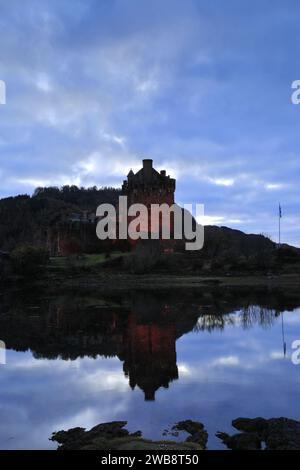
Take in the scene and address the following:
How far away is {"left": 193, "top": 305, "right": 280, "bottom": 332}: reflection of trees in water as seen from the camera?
3198 cm

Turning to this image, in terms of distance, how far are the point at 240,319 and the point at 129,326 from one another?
900cm

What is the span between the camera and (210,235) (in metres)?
110

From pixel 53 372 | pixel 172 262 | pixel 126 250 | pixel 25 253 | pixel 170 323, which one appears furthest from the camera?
pixel 126 250

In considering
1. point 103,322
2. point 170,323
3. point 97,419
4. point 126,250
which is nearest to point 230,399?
point 97,419

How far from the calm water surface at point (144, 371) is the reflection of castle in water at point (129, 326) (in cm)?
8

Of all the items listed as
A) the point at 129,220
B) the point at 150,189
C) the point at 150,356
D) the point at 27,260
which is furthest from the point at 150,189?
the point at 150,356

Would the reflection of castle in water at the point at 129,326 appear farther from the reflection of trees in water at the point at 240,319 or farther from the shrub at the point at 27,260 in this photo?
the shrub at the point at 27,260

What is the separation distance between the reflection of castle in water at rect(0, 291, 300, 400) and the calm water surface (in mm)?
79

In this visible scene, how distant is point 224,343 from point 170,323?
23.6ft

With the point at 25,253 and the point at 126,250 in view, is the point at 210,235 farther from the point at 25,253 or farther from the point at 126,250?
the point at 25,253

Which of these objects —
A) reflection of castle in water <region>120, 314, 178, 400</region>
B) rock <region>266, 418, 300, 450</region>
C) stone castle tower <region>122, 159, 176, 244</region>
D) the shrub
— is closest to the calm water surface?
reflection of castle in water <region>120, 314, 178, 400</region>

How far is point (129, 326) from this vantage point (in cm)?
3219

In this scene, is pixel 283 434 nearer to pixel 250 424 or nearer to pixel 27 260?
pixel 250 424

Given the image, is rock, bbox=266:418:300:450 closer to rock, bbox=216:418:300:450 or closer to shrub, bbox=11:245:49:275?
rock, bbox=216:418:300:450
